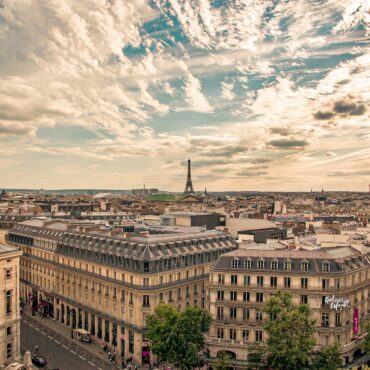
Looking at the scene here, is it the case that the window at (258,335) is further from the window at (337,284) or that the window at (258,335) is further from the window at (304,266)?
the window at (337,284)

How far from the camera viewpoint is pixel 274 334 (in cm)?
6272

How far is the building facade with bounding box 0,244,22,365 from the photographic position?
67.2 m

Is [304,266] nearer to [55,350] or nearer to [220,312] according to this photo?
[220,312]

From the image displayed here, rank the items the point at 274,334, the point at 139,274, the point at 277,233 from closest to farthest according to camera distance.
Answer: the point at 274,334
the point at 139,274
the point at 277,233

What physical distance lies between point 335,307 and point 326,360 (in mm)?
10221

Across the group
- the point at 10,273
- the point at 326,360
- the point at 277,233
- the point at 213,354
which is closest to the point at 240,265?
the point at 213,354

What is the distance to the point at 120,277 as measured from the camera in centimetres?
8588

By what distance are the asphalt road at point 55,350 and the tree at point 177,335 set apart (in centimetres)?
1388

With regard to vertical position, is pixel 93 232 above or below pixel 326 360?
above

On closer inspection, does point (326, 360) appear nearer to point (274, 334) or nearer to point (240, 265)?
point (274, 334)

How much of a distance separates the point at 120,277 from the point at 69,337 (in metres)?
17.8

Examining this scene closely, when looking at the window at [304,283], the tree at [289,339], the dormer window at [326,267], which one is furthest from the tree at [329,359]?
the dormer window at [326,267]

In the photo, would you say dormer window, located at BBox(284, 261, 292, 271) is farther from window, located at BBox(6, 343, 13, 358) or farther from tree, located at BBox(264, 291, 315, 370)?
window, located at BBox(6, 343, 13, 358)

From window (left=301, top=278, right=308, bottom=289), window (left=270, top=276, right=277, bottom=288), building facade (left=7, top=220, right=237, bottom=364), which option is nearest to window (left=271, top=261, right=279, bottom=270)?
window (left=270, top=276, right=277, bottom=288)
